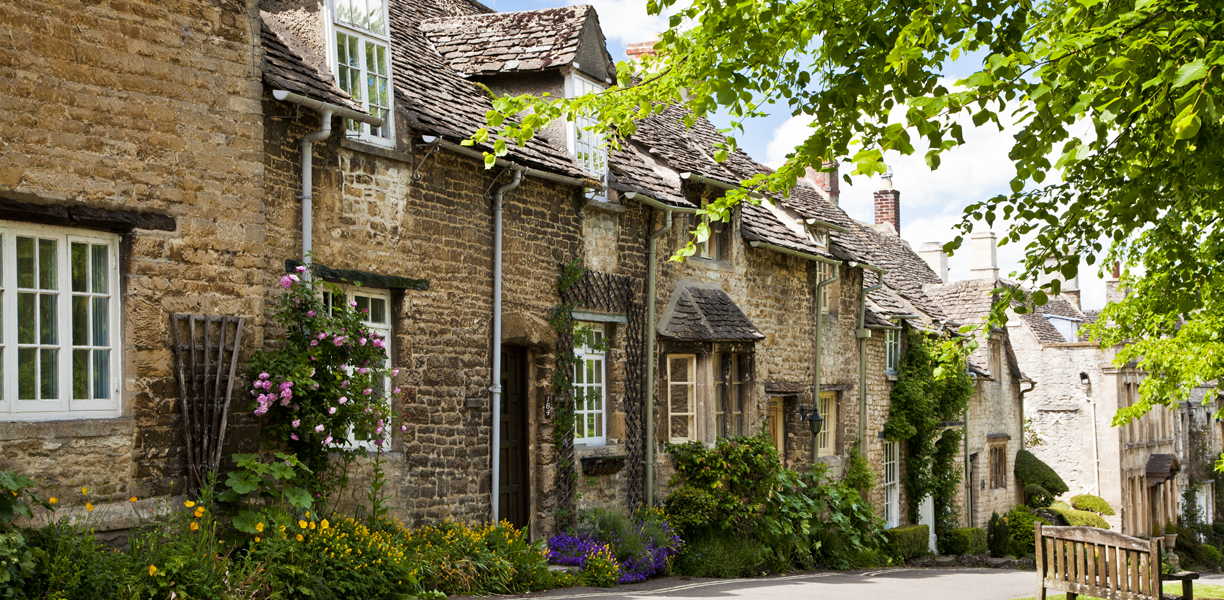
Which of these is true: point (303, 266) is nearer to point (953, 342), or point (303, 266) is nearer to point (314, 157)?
point (314, 157)

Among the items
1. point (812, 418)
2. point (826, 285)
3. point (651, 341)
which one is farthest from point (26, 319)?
point (826, 285)

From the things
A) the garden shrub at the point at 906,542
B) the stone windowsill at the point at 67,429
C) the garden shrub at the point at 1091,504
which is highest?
the stone windowsill at the point at 67,429

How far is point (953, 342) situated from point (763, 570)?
199 inches

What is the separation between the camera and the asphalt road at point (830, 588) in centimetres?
1190

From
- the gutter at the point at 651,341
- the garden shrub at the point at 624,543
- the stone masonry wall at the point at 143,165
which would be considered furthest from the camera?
the gutter at the point at 651,341

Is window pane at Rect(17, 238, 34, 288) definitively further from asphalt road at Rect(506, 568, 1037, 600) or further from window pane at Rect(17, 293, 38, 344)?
asphalt road at Rect(506, 568, 1037, 600)

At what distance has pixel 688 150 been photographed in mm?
18172

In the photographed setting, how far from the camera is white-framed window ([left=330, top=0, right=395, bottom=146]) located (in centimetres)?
1112

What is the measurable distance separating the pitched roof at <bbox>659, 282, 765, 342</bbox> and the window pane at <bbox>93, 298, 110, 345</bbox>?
28.8 ft

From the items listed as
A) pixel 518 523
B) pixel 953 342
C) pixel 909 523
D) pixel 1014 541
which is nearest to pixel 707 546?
pixel 518 523

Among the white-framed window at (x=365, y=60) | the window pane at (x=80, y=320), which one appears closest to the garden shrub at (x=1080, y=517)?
the white-framed window at (x=365, y=60)

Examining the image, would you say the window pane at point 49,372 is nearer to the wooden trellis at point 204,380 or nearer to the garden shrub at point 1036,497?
the wooden trellis at point 204,380

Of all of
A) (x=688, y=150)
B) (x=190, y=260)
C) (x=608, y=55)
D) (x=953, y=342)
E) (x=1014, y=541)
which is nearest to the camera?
(x=190, y=260)

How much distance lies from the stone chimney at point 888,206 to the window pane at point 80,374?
2910 centimetres
